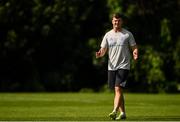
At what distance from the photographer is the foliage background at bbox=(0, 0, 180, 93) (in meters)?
40.4

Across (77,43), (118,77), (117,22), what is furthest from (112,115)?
(77,43)

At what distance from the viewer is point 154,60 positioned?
40.3 m

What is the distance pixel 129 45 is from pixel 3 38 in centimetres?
2650

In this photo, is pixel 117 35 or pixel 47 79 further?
pixel 47 79

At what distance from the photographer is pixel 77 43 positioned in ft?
142

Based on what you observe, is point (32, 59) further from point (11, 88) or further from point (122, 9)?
point (122, 9)

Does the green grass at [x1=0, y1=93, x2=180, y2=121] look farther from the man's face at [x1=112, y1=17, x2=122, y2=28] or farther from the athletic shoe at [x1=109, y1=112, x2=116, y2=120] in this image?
the man's face at [x1=112, y1=17, x2=122, y2=28]

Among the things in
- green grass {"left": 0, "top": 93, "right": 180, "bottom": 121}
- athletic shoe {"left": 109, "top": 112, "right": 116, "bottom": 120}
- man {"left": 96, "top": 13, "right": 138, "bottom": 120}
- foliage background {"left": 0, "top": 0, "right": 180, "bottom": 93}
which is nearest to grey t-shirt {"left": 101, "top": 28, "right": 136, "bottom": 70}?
man {"left": 96, "top": 13, "right": 138, "bottom": 120}

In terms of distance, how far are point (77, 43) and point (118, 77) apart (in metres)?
28.5

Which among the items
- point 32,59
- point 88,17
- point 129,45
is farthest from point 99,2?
point 129,45

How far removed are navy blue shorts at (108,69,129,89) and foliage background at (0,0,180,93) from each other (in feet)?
81.5

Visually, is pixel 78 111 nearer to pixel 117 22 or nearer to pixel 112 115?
pixel 112 115

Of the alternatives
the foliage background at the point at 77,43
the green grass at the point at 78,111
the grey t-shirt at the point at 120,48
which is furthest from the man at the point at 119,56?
the foliage background at the point at 77,43

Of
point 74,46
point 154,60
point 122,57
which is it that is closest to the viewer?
point 122,57
